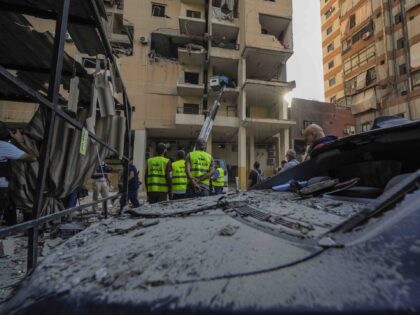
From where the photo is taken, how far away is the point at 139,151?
16.9m

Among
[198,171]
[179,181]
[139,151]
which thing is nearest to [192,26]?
[139,151]

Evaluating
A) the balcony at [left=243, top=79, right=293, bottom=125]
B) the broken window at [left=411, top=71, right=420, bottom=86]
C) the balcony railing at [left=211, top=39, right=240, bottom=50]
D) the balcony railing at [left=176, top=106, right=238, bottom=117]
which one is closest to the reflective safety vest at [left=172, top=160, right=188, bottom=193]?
the balcony at [left=243, top=79, right=293, bottom=125]

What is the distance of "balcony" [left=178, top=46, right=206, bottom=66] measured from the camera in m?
17.5

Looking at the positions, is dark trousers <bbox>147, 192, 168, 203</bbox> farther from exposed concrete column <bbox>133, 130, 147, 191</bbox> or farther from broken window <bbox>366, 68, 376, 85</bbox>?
broken window <bbox>366, 68, 376, 85</bbox>

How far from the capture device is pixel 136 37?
60.1 feet

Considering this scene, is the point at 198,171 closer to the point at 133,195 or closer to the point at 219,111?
the point at 133,195

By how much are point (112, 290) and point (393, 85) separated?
2667 centimetres

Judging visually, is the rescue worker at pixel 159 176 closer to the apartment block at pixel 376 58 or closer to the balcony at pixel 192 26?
the balcony at pixel 192 26

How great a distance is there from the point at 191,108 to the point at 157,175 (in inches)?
546

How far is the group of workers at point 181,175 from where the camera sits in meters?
5.14

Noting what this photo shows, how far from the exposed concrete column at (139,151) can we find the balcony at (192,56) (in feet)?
19.7

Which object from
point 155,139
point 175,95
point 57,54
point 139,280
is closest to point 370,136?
point 139,280

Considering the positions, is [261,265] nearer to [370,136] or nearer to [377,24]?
[370,136]

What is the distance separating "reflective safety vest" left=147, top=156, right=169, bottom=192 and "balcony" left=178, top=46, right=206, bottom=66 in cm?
1401
